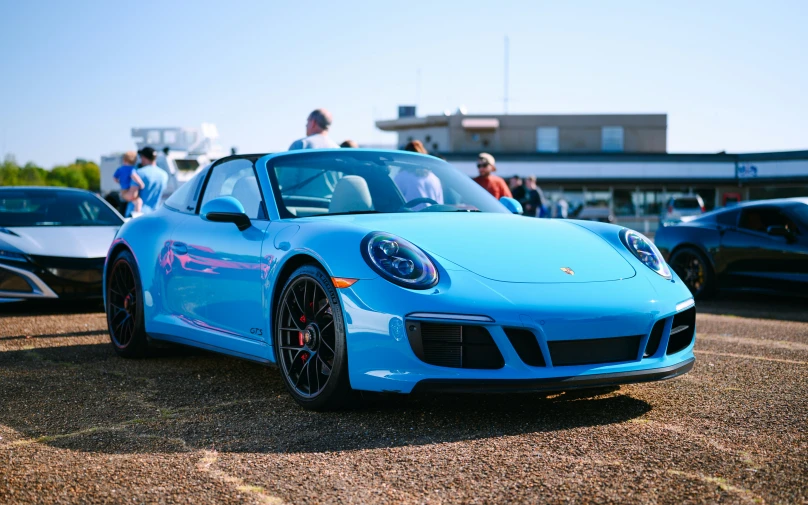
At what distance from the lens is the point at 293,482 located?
10.5 feet

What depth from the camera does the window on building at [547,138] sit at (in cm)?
6122

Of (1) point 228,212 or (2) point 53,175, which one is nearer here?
(1) point 228,212

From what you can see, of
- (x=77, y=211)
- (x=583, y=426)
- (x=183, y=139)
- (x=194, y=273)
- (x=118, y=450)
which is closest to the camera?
(x=118, y=450)

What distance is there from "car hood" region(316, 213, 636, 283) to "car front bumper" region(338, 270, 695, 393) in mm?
120

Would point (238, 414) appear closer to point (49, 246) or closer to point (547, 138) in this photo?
point (49, 246)

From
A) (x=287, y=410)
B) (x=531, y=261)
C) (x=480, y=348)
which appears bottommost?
(x=287, y=410)

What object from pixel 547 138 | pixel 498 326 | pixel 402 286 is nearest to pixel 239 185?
pixel 402 286

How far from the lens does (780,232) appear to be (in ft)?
32.2

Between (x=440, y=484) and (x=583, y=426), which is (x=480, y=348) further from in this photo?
(x=440, y=484)

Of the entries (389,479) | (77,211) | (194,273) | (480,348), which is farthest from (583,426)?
(77,211)

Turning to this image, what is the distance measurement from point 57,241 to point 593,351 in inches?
261

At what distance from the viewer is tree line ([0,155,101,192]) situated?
3743 inches

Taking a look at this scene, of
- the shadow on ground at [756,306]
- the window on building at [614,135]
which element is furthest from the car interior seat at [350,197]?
the window on building at [614,135]

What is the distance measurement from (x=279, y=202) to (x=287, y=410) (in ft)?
3.87
